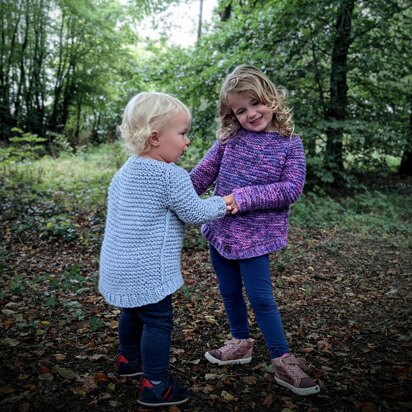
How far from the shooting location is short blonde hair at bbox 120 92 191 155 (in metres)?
2.09

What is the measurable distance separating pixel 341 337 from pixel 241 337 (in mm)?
1013

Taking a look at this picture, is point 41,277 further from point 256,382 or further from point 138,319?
point 256,382

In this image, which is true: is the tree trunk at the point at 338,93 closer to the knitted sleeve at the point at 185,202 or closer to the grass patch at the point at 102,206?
the grass patch at the point at 102,206

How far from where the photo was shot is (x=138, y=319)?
238 centimetres

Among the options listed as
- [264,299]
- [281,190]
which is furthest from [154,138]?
[264,299]

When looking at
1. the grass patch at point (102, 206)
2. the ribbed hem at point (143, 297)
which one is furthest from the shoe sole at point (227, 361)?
the grass patch at point (102, 206)

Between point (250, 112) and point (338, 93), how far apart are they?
24.1ft

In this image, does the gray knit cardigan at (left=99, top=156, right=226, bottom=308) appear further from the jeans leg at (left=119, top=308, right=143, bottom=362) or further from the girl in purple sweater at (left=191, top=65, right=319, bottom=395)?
the girl in purple sweater at (left=191, top=65, right=319, bottom=395)

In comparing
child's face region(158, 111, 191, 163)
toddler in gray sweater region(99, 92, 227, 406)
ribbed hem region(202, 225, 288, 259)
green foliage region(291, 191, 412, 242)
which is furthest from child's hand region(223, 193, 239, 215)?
green foliage region(291, 191, 412, 242)

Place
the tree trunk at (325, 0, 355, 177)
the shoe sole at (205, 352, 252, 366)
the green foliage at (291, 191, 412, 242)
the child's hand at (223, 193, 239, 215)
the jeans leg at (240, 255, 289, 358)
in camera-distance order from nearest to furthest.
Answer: the child's hand at (223, 193, 239, 215)
the jeans leg at (240, 255, 289, 358)
the shoe sole at (205, 352, 252, 366)
the green foliage at (291, 191, 412, 242)
the tree trunk at (325, 0, 355, 177)

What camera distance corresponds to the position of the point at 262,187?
2.36 metres

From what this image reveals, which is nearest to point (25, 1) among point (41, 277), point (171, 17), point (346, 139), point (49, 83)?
point (49, 83)

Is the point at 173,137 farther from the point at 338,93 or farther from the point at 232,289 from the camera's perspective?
the point at 338,93

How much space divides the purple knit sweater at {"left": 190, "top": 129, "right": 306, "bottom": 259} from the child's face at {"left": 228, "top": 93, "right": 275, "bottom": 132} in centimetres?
6
